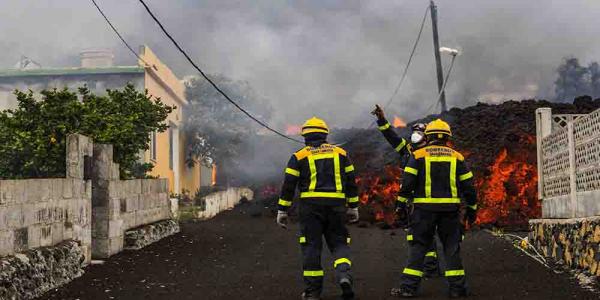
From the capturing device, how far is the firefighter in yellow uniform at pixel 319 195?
831cm

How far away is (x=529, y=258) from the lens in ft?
39.5

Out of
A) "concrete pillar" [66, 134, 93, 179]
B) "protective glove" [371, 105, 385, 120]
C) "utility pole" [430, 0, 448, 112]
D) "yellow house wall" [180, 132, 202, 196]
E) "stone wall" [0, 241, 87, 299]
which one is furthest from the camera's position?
"yellow house wall" [180, 132, 202, 196]

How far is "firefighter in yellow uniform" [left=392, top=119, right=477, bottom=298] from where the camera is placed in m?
8.24

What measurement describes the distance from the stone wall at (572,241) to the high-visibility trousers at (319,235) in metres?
2.98

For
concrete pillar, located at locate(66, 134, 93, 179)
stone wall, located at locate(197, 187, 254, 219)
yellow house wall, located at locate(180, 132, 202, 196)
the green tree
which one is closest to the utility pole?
stone wall, located at locate(197, 187, 254, 219)

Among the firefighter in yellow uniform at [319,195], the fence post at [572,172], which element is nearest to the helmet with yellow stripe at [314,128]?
the firefighter in yellow uniform at [319,195]

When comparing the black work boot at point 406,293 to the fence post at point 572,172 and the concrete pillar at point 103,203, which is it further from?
the concrete pillar at point 103,203

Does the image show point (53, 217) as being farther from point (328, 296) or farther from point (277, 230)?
point (277, 230)

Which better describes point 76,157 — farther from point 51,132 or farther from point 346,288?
point 346,288

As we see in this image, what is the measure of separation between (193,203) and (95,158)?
75.8 ft

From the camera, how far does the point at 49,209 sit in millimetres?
9906

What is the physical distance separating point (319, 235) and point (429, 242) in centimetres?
120

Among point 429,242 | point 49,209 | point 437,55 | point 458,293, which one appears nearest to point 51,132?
point 49,209

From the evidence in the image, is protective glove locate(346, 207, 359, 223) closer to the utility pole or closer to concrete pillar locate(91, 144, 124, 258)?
concrete pillar locate(91, 144, 124, 258)
